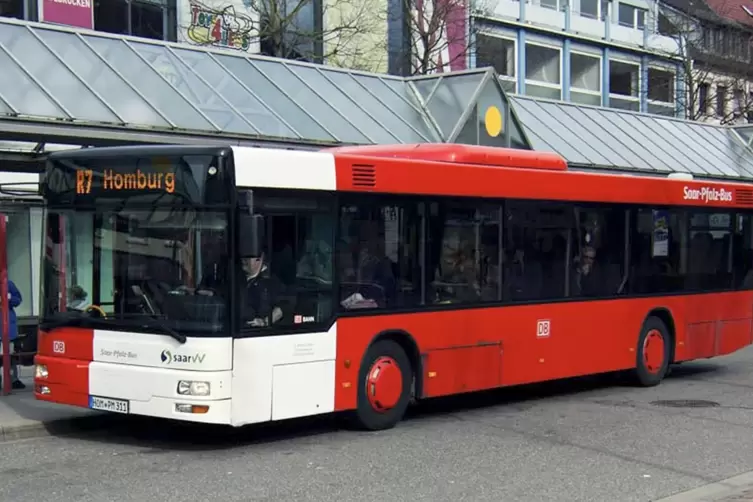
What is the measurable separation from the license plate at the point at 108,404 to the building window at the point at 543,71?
3690cm

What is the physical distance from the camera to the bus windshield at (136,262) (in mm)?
8938

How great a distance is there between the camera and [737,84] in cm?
3956

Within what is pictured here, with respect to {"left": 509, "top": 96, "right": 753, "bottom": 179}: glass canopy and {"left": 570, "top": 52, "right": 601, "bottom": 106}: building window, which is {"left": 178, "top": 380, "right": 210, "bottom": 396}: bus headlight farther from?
{"left": 570, "top": 52, "right": 601, "bottom": 106}: building window

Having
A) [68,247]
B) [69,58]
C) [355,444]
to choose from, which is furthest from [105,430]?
[69,58]

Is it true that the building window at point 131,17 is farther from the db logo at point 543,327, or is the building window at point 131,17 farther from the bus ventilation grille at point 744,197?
the db logo at point 543,327

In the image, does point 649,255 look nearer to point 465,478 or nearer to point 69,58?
point 465,478

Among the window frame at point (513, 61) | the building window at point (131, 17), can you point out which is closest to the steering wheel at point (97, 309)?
the building window at point (131, 17)

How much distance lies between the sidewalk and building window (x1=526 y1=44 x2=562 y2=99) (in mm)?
35528

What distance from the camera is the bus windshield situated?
8938 mm

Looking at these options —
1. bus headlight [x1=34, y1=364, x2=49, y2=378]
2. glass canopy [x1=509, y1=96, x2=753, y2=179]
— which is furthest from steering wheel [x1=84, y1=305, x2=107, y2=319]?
glass canopy [x1=509, y1=96, x2=753, y2=179]

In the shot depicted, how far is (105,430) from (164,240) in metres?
2.54

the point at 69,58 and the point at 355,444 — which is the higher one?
the point at 69,58

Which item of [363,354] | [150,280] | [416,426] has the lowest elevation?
[416,426]

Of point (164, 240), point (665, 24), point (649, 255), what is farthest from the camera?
point (665, 24)
